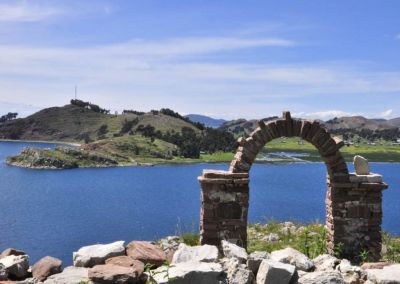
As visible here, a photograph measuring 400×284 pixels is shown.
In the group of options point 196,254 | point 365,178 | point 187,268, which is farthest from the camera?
point 365,178

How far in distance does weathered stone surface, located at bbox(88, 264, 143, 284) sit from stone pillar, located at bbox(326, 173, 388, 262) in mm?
7351

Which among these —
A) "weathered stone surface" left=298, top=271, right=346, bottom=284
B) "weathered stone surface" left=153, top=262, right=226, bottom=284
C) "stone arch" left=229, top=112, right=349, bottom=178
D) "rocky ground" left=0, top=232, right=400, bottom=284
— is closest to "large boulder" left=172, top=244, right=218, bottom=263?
"rocky ground" left=0, top=232, right=400, bottom=284

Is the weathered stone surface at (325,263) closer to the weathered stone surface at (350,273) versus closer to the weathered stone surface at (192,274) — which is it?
the weathered stone surface at (350,273)

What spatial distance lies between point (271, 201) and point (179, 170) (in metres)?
67.0

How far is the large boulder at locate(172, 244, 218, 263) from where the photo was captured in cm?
1185

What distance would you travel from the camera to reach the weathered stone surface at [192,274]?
1059 cm

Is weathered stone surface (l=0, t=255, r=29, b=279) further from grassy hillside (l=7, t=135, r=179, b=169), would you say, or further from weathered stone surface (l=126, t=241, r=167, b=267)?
grassy hillside (l=7, t=135, r=179, b=169)

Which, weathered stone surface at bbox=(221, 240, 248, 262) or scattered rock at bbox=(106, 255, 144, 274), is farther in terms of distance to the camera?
weathered stone surface at bbox=(221, 240, 248, 262)

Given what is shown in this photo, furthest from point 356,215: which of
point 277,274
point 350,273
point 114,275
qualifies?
point 114,275

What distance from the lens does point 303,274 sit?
11867 millimetres

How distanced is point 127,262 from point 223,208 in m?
4.59

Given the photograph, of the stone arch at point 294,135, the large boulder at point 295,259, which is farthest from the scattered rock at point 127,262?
the stone arch at point 294,135

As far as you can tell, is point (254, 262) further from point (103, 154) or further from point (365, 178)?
point (103, 154)

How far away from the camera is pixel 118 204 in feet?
258
